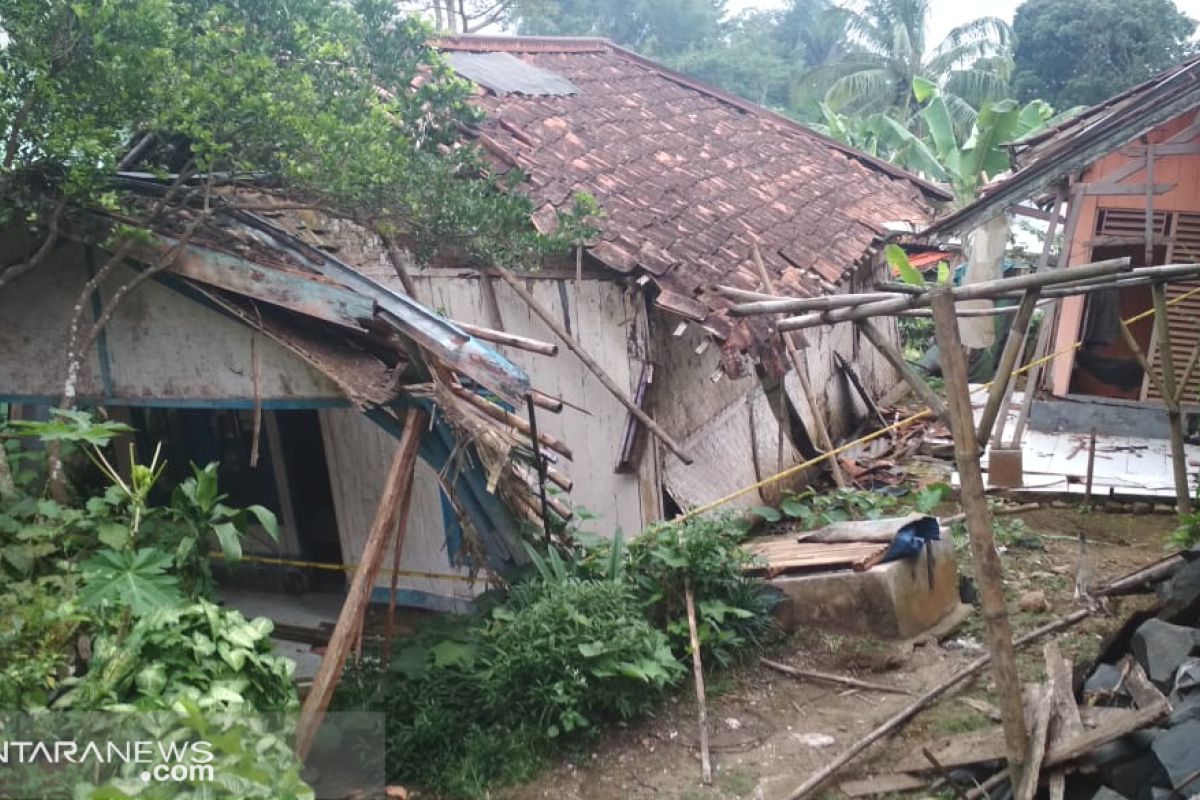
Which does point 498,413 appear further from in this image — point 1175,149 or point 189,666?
point 1175,149

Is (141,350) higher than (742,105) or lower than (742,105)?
lower

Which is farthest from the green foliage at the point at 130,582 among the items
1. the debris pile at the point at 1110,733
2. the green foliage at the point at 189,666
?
the debris pile at the point at 1110,733

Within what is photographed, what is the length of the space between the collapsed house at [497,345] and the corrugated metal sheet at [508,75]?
6 centimetres

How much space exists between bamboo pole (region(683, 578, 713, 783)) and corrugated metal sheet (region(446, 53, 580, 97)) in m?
5.94

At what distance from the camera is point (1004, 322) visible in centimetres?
1620

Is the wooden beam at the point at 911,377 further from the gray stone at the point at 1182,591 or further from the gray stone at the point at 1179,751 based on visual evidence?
the gray stone at the point at 1182,591

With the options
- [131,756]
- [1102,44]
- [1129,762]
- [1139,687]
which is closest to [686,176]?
[1139,687]

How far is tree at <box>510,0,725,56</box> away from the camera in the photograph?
1492 inches

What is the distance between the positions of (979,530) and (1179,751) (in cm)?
108

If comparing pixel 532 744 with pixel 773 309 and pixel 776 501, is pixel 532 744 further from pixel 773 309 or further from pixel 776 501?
pixel 776 501

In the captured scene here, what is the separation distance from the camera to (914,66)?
97.7 ft

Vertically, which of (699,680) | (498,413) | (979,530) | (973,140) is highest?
(973,140)

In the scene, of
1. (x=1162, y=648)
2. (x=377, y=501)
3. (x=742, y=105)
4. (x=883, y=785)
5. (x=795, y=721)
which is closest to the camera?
(x=1162, y=648)

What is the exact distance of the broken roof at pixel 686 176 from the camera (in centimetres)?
794
